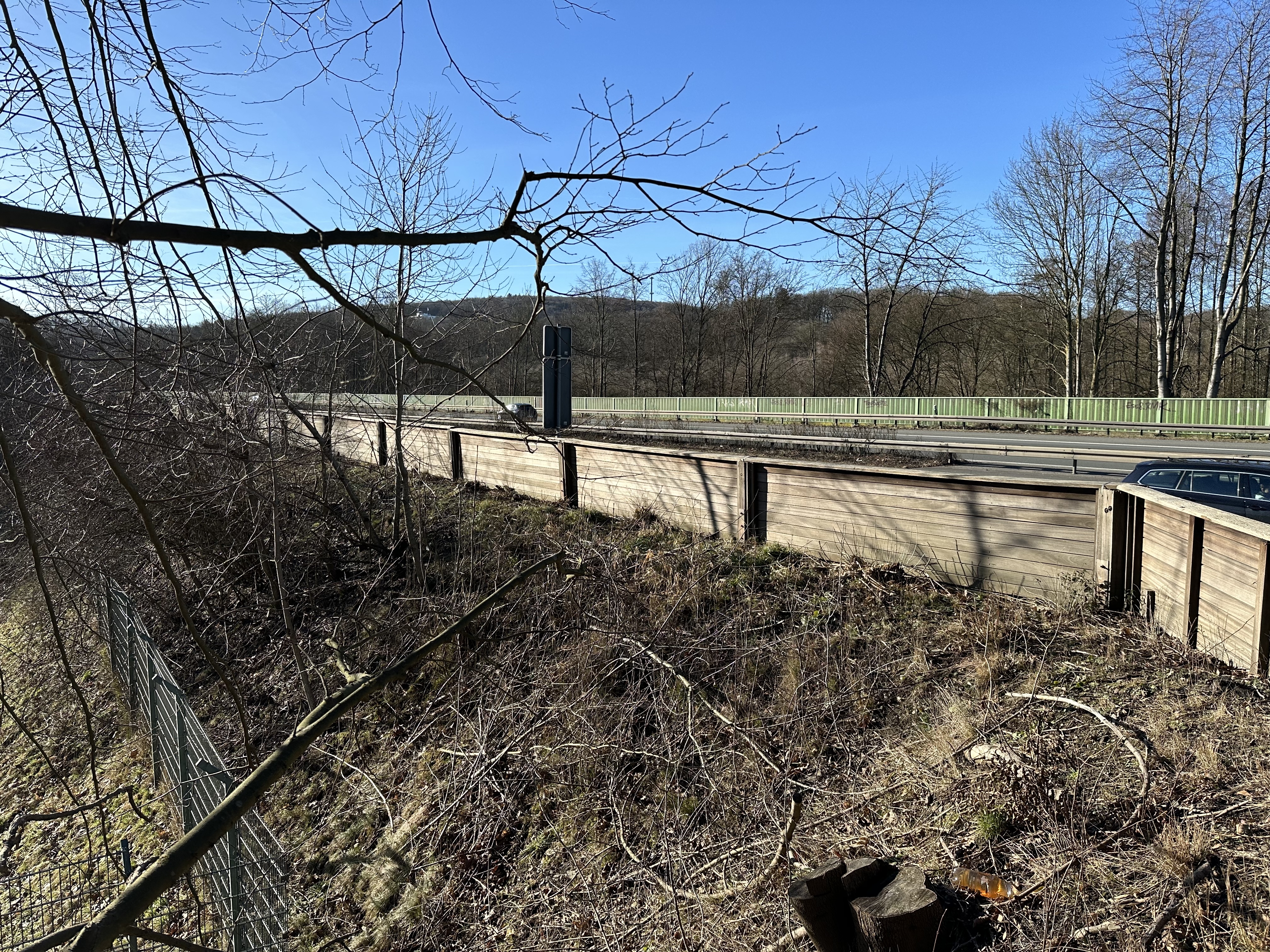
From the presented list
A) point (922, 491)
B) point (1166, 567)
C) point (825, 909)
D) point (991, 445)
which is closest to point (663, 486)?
point (922, 491)

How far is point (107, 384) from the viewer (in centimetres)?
520

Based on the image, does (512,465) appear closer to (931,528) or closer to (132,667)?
(132,667)

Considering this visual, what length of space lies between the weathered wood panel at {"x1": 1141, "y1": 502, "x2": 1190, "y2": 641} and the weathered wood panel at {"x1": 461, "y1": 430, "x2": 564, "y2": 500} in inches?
291

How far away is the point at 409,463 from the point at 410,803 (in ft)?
33.8

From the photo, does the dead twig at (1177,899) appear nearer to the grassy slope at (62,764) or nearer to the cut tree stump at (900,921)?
the cut tree stump at (900,921)

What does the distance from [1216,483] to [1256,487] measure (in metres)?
0.38

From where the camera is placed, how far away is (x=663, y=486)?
10.5 metres

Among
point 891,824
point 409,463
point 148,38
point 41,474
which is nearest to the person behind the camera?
point 148,38

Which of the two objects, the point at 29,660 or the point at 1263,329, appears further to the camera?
the point at 1263,329

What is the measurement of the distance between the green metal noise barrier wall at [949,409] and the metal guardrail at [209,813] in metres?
Answer: 4.92

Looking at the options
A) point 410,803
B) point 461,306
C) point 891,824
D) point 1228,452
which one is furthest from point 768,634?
point 1228,452

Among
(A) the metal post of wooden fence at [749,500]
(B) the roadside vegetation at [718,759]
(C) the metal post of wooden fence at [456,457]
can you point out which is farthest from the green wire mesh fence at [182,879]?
(C) the metal post of wooden fence at [456,457]

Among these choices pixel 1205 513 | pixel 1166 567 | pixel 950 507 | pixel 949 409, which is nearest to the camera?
pixel 1205 513

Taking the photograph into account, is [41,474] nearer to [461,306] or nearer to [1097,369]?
[461,306]
